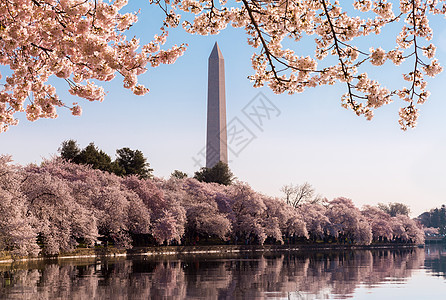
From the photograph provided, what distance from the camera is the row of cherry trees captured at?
101 ft

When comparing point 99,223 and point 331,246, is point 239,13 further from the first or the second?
point 331,246

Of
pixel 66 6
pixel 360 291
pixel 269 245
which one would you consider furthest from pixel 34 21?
pixel 269 245

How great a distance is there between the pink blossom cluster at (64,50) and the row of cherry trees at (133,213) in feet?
67.4

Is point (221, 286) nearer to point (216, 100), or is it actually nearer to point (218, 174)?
point (216, 100)

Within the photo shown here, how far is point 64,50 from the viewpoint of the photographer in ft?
A: 23.7

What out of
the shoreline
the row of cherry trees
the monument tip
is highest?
the monument tip

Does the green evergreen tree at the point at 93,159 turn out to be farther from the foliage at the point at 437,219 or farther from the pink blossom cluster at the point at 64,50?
the foliage at the point at 437,219

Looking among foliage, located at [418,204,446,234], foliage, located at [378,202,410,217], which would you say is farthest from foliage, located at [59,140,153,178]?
foliage, located at [418,204,446,234]

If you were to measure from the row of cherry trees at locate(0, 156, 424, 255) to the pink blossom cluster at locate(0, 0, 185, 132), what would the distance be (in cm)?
2054

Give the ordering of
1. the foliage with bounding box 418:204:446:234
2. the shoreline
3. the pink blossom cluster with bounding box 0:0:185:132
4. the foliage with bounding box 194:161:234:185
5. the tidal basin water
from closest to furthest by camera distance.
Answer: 1. the pink blossom cluster with bounding box 0:0:185:132
2. the tidal basin water
3. the shoreline
4. the foliage with bounding box 194:161:234:185
5. the foliage with bounding box 418:204:446:234

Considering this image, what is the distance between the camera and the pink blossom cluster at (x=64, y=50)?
7098mm

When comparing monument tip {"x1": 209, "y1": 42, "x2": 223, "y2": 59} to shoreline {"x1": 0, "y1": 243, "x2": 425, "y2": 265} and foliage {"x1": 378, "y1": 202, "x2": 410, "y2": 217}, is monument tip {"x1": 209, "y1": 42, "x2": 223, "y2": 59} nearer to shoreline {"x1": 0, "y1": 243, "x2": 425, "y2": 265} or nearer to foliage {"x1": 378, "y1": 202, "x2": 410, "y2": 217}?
shoreline {"x1": 0, "y1": 243, "x2": 425, "y2": 265}

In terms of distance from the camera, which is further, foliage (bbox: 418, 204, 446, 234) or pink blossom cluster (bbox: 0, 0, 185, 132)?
foliage (bbox: 418, 204, 446, 234)

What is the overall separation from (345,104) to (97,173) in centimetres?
4465
